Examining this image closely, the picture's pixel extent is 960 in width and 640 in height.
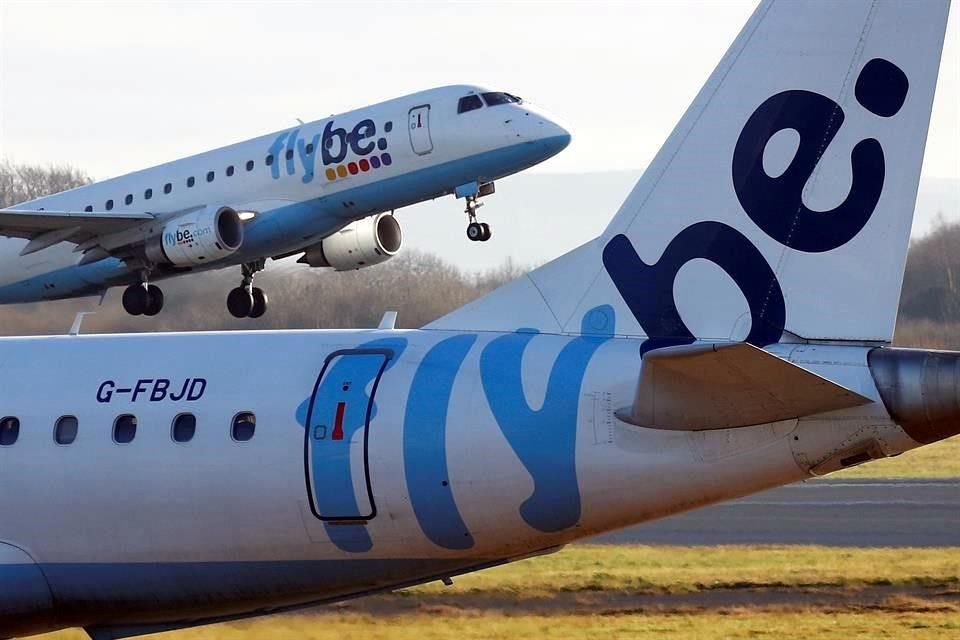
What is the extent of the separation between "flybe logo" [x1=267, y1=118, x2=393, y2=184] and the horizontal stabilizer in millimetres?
23693

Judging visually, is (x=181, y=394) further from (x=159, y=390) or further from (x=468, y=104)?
(x=468, y=104)

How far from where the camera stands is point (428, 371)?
47.3ft

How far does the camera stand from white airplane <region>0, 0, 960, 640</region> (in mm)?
12898

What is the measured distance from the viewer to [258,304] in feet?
128

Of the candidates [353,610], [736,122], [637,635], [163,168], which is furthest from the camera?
[163,168]

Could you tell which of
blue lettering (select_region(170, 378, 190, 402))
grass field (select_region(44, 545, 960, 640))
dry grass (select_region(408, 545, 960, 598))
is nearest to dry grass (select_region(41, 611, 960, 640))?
grass field (select_region(44, 545, 960, 640))

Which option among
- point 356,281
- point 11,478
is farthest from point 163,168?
point 11,478

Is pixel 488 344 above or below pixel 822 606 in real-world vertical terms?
above

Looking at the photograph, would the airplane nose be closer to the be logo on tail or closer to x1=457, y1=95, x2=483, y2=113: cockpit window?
x1=457, y1=95, x2=483, y2=113: cockpit window

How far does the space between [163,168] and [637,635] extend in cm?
2351

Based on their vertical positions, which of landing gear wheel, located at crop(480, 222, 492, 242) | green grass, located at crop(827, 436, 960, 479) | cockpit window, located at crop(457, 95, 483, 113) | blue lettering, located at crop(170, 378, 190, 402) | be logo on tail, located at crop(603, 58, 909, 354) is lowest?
green grass, located at crop(827, 436, 960, 479)

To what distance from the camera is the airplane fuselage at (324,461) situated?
13367mm

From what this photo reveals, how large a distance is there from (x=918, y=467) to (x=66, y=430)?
29640mm

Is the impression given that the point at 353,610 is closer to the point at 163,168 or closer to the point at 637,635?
the point at 637,635
